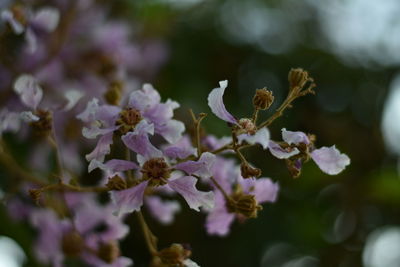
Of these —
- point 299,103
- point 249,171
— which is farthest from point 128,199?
point 299,103

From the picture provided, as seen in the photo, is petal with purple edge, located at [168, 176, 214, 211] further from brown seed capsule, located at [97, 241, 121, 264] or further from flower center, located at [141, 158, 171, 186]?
brown seed capsule, located at [97, 241, 121, 264]

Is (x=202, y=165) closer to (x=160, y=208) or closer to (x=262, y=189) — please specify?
(x=262, y=189)

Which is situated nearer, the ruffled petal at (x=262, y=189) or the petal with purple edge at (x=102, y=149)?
the petal with purple edge at (x=102, y=149)

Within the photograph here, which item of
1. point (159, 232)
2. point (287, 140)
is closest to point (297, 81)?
point (287, 140)

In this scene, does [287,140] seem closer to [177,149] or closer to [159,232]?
[177,149]

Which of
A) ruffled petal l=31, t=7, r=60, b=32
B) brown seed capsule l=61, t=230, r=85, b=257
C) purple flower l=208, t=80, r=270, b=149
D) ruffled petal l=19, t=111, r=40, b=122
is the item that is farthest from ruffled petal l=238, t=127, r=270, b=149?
ruffled petal l=31, t=7, r=60, b=32

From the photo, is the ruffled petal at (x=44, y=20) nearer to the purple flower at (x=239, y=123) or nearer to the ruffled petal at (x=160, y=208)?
the ruffled petal at (x=160, y=208)

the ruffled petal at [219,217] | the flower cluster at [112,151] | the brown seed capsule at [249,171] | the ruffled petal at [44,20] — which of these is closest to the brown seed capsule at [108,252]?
the flower cluster at [112,151]
